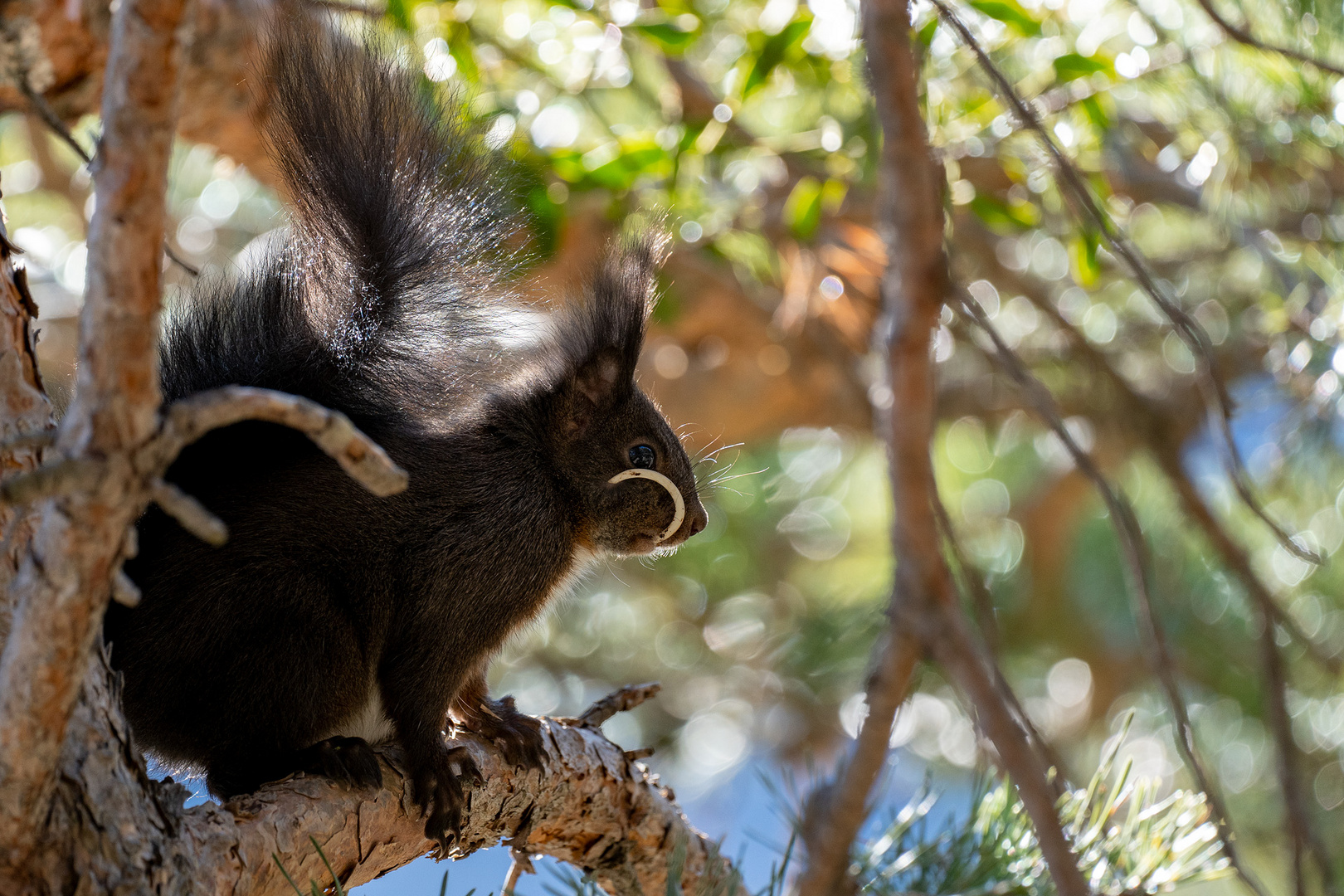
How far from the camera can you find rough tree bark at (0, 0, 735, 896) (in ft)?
1.50

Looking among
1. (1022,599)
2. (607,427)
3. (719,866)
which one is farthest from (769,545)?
(719,866)

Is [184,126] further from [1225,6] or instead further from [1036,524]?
[1036,524]

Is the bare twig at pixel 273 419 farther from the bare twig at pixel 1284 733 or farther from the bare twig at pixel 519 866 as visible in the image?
the bare twig at pixel 519 866

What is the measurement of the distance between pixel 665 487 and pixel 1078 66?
2.18 ft

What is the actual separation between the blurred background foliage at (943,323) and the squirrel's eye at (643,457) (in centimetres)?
13

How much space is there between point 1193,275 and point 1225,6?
929 millimetres

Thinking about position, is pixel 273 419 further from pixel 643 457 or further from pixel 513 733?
pixel 643 457

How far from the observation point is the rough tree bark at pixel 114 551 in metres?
0.46

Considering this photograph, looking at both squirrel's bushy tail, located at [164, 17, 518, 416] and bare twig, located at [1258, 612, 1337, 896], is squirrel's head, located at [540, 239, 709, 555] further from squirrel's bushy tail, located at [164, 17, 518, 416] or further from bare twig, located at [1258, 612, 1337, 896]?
bare twig, located at [1258, 612, 1337, 896]

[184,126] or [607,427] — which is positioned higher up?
[184,126]

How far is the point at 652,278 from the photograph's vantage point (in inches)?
52.3

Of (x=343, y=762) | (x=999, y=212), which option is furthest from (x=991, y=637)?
(x=999, y=212)

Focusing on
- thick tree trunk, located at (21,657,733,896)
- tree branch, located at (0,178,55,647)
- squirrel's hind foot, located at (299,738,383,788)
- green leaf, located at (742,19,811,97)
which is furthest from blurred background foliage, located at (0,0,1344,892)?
tree branch, located at (0,178,55,647)

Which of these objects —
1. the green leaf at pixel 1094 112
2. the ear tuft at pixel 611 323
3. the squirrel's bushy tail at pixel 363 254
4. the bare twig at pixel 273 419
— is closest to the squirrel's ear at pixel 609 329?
the ear tuft at pixel 611 323
